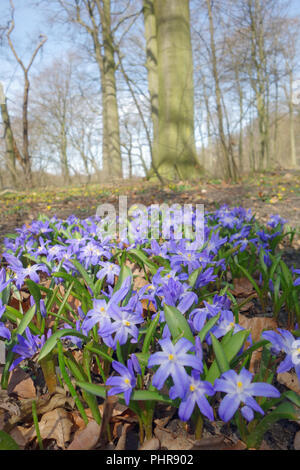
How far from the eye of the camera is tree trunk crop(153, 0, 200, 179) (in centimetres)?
729

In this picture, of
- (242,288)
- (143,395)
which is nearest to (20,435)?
(143,395)

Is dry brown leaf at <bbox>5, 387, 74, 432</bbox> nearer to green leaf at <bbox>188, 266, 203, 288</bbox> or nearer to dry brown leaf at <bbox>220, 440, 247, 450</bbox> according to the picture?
dry brown leaf at <bbox>220, 440, 247, 450</bbox>

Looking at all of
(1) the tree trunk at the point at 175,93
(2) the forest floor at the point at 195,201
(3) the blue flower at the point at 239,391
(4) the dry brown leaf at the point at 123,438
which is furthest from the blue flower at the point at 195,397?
(1) the tree trunk at the point at 175,93

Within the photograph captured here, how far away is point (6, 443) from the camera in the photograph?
824 millimetres

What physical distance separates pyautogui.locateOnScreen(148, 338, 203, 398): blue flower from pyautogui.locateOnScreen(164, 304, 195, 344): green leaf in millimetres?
116

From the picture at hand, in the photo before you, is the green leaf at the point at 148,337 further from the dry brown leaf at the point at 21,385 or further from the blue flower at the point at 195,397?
the dry brown leaf at the point at 21,385

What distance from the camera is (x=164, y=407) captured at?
3.46ft

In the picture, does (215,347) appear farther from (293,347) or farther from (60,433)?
(60,433)

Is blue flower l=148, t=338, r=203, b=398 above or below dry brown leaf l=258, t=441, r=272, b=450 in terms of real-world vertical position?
above

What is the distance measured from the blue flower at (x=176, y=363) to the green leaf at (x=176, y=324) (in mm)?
116

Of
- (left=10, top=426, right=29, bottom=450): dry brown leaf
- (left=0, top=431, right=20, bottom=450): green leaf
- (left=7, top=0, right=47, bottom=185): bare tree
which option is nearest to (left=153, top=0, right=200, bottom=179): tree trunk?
(left=7, top=0, right=47, bottom=185): bare tree

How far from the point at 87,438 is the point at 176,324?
44 centimetres

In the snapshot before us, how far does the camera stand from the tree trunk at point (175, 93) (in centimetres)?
729
